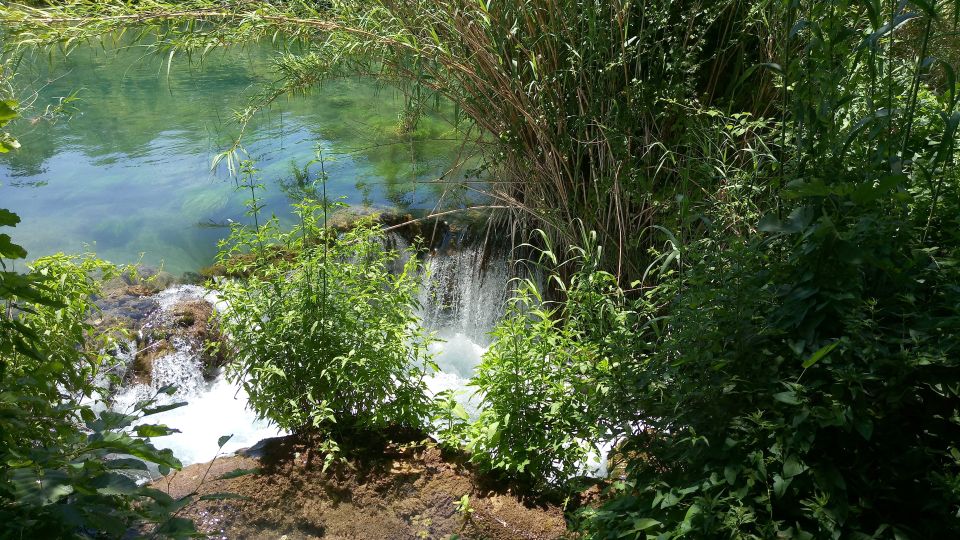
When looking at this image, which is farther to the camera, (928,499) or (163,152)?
(163,152)

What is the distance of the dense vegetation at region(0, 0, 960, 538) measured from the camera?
1.86 meters

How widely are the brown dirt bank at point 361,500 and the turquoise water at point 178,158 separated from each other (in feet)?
9.02

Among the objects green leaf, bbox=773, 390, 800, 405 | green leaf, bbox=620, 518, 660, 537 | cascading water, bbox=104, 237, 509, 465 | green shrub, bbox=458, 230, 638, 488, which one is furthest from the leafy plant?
green leaf, bbox=773, 390, 800, 405

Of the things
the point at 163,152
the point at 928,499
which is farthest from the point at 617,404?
the point at 163,152

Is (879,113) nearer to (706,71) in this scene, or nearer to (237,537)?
(706,71)

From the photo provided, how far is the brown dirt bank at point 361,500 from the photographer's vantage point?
117 inches

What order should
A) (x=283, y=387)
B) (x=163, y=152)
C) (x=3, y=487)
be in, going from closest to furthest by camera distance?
(x=3, y=487) → (x=283, y=387) → (x=163, y=152)

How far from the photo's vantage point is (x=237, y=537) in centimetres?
301

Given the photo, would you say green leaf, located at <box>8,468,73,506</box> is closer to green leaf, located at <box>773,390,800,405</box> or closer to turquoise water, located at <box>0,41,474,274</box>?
green leaf, located at <box>773,390,800,405</box>

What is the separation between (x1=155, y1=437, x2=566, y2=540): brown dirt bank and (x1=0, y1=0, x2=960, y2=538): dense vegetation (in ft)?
0.50

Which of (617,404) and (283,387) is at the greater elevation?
(617,404)

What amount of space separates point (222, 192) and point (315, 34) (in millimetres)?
3579

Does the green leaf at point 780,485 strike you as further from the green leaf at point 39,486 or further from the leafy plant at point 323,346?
the leafy plant at point 323,346

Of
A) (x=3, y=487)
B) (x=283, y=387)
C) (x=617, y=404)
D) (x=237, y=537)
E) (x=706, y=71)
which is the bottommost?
(x=237, y=537)
